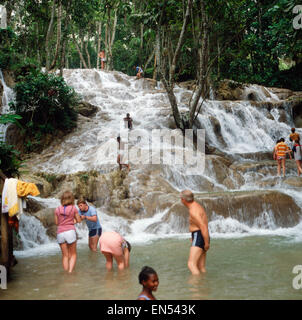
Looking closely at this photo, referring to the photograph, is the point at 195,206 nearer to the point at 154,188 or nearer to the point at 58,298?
the point at 58,298

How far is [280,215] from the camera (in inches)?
363

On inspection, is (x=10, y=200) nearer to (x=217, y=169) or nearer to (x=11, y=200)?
(x=11, y=200)

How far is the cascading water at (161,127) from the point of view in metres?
9.16

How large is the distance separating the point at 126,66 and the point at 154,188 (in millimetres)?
30514

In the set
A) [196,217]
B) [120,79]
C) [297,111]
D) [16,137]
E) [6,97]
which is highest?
[120,79]

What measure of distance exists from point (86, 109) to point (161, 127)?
5.27m

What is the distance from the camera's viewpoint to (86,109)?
1995 cm

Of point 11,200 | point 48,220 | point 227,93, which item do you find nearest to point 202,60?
point 227,93

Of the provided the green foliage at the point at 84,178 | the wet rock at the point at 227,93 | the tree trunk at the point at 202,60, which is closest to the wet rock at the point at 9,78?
the green foliage at the point at 84,178

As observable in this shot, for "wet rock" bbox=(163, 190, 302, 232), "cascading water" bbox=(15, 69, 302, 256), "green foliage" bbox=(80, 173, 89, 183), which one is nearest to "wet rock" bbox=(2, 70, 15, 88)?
"cascading water" bbox=(15, 69, 302, 256)

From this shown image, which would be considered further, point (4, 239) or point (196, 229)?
point (4, 239)

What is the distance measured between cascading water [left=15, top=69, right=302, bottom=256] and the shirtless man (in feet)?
11.5
